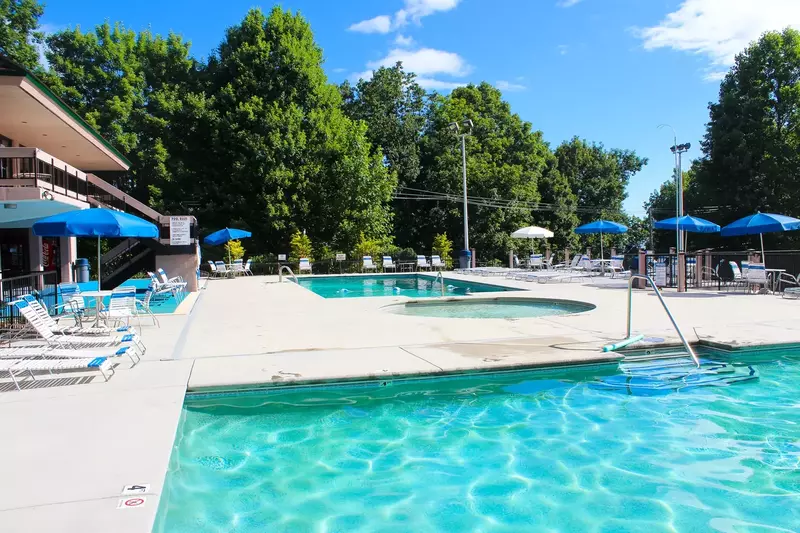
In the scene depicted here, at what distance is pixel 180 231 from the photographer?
1620 cm

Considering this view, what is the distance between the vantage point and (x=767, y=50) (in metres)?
35.8

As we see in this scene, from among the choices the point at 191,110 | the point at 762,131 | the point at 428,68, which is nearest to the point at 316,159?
the point at 191,110

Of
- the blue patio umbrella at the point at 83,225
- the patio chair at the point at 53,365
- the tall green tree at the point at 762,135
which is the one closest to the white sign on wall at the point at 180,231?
the blue patio umbrella at the point at 83,225

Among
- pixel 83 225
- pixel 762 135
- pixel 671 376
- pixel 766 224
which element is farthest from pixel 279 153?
pixel 762 135

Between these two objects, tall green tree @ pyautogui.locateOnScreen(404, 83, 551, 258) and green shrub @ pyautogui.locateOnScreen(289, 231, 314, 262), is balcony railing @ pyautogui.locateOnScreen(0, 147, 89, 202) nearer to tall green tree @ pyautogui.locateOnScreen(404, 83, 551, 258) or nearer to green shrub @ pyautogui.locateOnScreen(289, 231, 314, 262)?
green shrub @ pyautogui.locateOnScreen(289, 231, 314, 262)

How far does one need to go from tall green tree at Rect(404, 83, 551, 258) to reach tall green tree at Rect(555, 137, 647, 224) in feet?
22.8

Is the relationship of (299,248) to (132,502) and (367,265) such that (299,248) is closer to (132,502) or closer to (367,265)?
(367,265)

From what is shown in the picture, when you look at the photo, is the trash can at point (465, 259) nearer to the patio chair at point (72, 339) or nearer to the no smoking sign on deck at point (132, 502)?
the patio chair at point (72, 339)

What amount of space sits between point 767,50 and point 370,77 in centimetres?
2749

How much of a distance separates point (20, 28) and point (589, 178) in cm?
4784

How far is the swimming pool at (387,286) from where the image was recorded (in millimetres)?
21031

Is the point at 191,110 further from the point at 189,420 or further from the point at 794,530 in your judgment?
the point at 794,530

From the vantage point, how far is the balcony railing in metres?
12.2

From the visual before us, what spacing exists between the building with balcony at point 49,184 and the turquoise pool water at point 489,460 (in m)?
9.35
